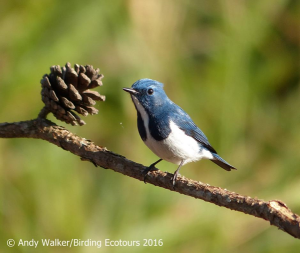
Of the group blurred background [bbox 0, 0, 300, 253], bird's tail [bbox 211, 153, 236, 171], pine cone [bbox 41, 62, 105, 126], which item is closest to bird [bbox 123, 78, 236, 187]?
bird's tail [bbox 211, 153, 236, 171]

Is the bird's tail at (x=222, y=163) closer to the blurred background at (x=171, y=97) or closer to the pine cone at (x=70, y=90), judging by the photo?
the blurred background at (x=171, y=97)

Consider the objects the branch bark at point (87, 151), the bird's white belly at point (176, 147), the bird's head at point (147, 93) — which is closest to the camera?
the branch bark at point (87, 151)

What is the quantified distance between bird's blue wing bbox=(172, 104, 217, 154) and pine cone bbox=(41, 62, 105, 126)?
750mm

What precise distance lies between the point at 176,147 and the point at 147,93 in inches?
14.2

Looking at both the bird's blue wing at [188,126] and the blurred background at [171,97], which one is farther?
the bird's blue wing at [188,126]

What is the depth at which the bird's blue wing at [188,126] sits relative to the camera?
107 inches

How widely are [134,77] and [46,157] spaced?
32.5 inches

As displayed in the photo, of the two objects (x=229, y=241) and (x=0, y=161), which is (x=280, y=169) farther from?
(x=0, y=161)

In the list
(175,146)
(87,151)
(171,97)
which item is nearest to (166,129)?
(175,146)

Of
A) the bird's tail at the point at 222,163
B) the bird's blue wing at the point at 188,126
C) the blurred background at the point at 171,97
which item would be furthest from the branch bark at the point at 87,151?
the bird's tail at the point at 222,163

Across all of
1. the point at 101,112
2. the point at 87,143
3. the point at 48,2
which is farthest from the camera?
the point at 101,112

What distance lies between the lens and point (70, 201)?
2.31m

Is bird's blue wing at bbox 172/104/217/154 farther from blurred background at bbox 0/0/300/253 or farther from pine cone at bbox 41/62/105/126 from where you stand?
pine cone at bbox 41/62/105/126

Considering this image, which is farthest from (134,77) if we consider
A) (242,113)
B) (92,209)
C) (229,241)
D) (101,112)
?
(229,241)
